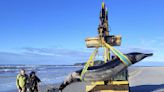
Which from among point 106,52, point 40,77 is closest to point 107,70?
point 106,52

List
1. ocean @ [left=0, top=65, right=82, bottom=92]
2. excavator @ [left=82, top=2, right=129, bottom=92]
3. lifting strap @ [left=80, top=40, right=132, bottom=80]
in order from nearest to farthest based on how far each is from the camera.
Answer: lifting strap @ [left=80, top=40, right=132, bottom=80]
excavator @ [left=82, top=2, right=129, bottom=92]
ocean @ [left=0, top=65, right=82, bottom=92]

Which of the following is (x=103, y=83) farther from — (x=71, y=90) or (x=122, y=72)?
(x=71, y=90)

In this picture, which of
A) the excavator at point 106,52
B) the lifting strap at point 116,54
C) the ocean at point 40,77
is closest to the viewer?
the lifting strap at point 116,54

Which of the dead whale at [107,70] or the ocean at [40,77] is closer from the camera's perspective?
the dead whale at [107,70]

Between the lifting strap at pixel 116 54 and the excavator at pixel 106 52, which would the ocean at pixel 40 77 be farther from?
the lifting strap at pixel 116 54

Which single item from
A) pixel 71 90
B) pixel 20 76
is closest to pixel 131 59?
pixel 20 76

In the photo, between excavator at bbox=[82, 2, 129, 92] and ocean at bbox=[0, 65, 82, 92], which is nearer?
excavator at bbox=[82, 2, 129, 92]

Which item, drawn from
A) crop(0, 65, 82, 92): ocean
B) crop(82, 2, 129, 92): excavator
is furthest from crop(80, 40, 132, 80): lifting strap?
crop(0, 65, 82, 92): ocean

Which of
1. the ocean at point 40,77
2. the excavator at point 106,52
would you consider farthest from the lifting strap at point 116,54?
the ocean at point 40,77

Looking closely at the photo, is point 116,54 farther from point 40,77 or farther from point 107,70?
point 40,77

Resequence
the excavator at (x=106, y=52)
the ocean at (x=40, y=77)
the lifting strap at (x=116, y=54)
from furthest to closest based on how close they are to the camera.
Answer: the ocean at (x=40, y=77), the excavator at (x=106, y=52), the lifting strap at (x=116, y=54)

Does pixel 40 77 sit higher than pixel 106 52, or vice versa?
pixel 106 52

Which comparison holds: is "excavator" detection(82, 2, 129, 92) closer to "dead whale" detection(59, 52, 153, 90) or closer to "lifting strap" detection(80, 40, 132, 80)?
"lifting strap" detection(80, 40, 132, 80)

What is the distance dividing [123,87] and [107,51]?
165 centimetres
